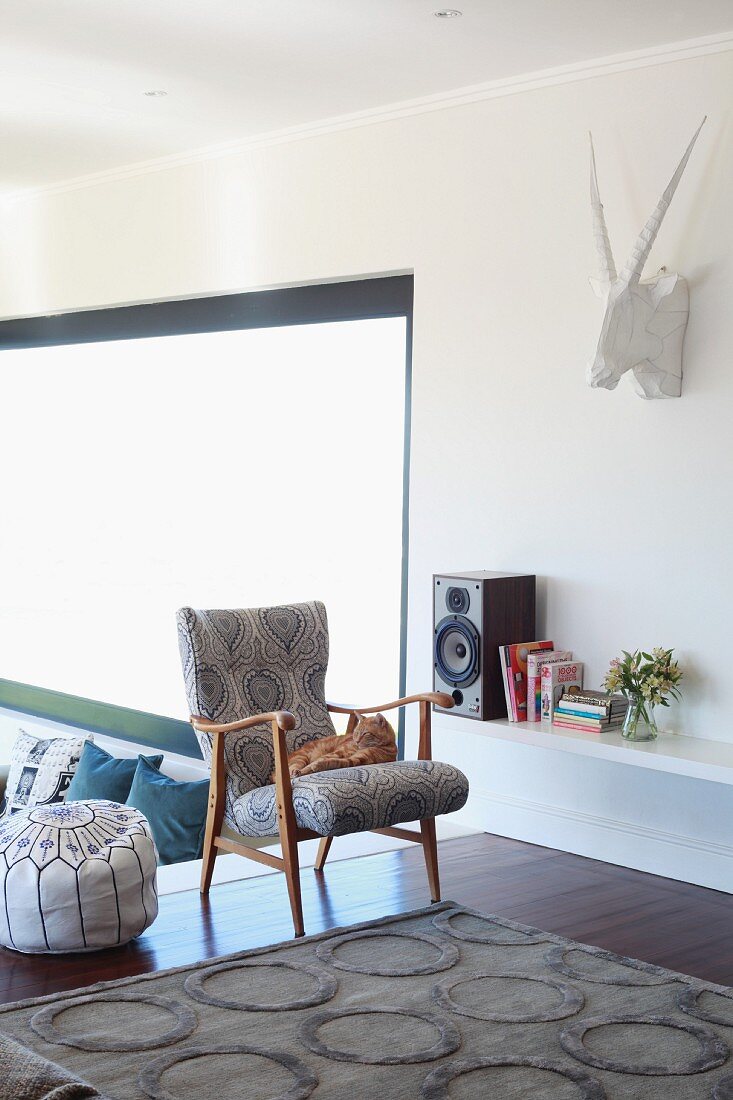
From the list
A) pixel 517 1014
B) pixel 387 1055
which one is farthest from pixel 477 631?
pixel 387 1055

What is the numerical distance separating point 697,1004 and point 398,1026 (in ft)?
2.62

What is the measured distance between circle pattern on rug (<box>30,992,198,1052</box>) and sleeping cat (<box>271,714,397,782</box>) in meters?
1.04

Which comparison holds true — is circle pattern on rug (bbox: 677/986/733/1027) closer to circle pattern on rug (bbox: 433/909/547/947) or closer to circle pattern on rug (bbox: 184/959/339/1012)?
circle pattern on rug (bbox: 433/909/547/947)

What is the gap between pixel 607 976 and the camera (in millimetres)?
3461

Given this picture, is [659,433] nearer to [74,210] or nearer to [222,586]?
[222,586]

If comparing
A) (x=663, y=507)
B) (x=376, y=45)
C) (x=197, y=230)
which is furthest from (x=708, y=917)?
(x=197, y=230)

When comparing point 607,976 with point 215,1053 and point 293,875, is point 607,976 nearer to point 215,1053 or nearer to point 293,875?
point 293,875

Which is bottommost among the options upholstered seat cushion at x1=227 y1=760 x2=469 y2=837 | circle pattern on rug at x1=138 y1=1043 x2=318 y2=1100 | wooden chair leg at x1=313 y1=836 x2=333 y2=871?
circle pattern on rug at x1=138 y1=1043 x2=318 y2=1100

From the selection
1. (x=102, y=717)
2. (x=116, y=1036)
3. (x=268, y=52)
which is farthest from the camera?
(x=102, y=717)

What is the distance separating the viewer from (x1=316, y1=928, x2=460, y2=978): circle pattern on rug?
3.48m

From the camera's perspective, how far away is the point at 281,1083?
2.81 m

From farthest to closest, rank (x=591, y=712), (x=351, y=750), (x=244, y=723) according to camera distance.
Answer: (x=591, y=712) → (x=351, y=750) → (x=244, y=723)

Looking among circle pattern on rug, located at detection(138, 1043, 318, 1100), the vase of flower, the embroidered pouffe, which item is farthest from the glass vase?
circle pattern on rug, located at detection(138, 1043, 318, 1100)

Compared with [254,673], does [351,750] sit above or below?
below
